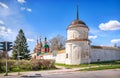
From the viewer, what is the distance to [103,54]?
54.9 metres

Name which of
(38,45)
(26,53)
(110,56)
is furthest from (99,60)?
(38,45)

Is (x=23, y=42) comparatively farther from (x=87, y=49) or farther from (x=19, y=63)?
(x=19, y=63)

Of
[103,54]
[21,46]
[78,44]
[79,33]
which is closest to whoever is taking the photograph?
[78,44]

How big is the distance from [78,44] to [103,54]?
12.9m

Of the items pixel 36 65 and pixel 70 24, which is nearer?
pixel 36 65

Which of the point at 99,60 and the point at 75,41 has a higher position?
the point at 75,41

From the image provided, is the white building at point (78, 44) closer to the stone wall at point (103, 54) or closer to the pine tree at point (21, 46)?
the stone wall at point (103, 54)

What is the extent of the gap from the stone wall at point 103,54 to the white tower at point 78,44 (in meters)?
4.74

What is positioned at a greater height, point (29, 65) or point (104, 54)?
point (104, 54)

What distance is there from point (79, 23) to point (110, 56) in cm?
1773

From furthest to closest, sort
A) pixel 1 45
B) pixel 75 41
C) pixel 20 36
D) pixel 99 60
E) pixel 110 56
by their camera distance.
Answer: pixel 20 36
pixel 110 56
pixel 99 60
pixel 75 41
pixel 1 45

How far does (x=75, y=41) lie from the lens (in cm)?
4553

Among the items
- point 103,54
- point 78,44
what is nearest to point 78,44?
point 78,44

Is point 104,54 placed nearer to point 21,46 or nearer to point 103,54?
point 103,54
